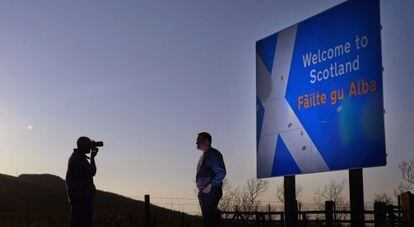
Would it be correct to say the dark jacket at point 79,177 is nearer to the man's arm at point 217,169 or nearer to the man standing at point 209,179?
the man standing at point 209,179

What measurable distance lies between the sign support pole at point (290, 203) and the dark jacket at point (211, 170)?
190 centimetres

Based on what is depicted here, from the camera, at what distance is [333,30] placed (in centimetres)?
953

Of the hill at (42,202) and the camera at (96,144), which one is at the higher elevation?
the hill at (42,202)

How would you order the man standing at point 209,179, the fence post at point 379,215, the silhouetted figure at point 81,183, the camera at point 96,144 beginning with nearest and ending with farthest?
the man standing at point 209,179, the silhouetted figure at point 81,183, the camera at point 96,144, the fence post at point 379,215

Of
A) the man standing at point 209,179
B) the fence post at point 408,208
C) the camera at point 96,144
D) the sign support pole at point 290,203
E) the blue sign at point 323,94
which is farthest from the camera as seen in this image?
the fence post at point 408,208

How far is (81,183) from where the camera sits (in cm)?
929

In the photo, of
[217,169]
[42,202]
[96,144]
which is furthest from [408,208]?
[42,202]

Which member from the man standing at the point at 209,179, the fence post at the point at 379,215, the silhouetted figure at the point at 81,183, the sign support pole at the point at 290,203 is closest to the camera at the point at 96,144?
the silhouetted figure at the point at 81,183

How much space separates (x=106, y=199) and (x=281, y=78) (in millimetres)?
96176

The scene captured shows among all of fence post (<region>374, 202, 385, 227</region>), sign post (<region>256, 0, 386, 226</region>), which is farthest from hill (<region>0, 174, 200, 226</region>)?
sign post (<region>256, 0, 386, 226</region>)

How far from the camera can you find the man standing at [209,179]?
360 inches

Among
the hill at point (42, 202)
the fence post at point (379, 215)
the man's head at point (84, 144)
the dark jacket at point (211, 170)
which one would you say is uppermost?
the hill at point (42, 202)

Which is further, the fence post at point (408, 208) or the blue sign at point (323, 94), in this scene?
the fence post at point (408, 208)

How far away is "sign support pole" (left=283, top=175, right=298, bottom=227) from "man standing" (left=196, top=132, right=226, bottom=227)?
189 centimetres
